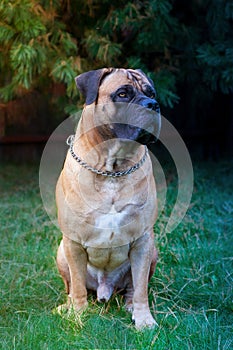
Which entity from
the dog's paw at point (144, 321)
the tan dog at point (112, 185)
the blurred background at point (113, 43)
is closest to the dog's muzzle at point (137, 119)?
the tan dog at point (112, 185)

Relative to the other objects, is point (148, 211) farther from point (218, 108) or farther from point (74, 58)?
point (218, 108)

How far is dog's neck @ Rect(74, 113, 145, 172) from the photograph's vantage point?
2.58 meters

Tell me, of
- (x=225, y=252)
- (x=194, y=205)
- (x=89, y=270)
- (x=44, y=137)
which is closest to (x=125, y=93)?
(x=89, y=270)

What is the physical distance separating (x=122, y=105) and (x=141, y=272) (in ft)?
2.73

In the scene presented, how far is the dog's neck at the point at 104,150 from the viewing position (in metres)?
2.58

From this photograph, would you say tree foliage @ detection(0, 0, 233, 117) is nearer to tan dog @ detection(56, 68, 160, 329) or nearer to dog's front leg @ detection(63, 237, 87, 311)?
tan dog @ detection(56, 68, 160, 329)

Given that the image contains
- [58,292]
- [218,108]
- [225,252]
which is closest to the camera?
[58,292]

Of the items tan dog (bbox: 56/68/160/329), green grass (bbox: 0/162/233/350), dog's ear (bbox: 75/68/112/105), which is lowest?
green grass (bbox: 0/162/233/350)

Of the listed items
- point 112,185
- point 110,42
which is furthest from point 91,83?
point 110,42

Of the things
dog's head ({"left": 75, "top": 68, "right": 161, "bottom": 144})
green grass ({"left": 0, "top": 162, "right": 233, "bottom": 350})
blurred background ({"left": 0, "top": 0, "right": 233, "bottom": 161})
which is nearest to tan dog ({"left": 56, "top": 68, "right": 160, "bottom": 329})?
dog's head ({"left": 75, "top": 68, "right": 161, "bottom": 144})

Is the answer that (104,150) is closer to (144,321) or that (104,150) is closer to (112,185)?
(112,185)

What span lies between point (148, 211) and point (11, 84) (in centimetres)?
331

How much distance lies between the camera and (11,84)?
5504 mm

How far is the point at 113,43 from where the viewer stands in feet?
16.6
